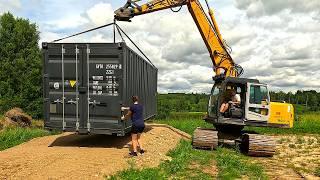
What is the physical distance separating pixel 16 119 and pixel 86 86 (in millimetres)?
13591

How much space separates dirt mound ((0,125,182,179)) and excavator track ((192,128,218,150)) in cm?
97

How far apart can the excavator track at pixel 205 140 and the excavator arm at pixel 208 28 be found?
3235mm

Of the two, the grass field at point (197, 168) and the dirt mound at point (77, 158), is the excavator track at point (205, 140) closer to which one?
the grass field at point (197, 168)

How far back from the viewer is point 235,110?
Answer: 15289 mm

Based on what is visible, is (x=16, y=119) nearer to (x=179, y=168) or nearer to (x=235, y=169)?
(x=179, y=168)

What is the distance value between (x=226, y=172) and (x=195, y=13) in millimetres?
8572

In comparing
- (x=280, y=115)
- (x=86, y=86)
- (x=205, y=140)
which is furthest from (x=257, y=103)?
(x=86, y=86)

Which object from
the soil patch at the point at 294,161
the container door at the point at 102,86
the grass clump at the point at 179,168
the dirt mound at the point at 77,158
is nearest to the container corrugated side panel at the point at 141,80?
the container door at the point at 102,86

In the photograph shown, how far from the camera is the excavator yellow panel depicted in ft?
50.5

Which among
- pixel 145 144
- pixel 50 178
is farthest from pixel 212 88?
pixel 50 178

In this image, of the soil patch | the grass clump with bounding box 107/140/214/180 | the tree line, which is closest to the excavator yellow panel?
the soil patch

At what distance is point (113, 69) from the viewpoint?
12.8 metres

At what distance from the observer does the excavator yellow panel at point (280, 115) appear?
15391 millimetres

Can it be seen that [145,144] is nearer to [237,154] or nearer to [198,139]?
[198,139]
